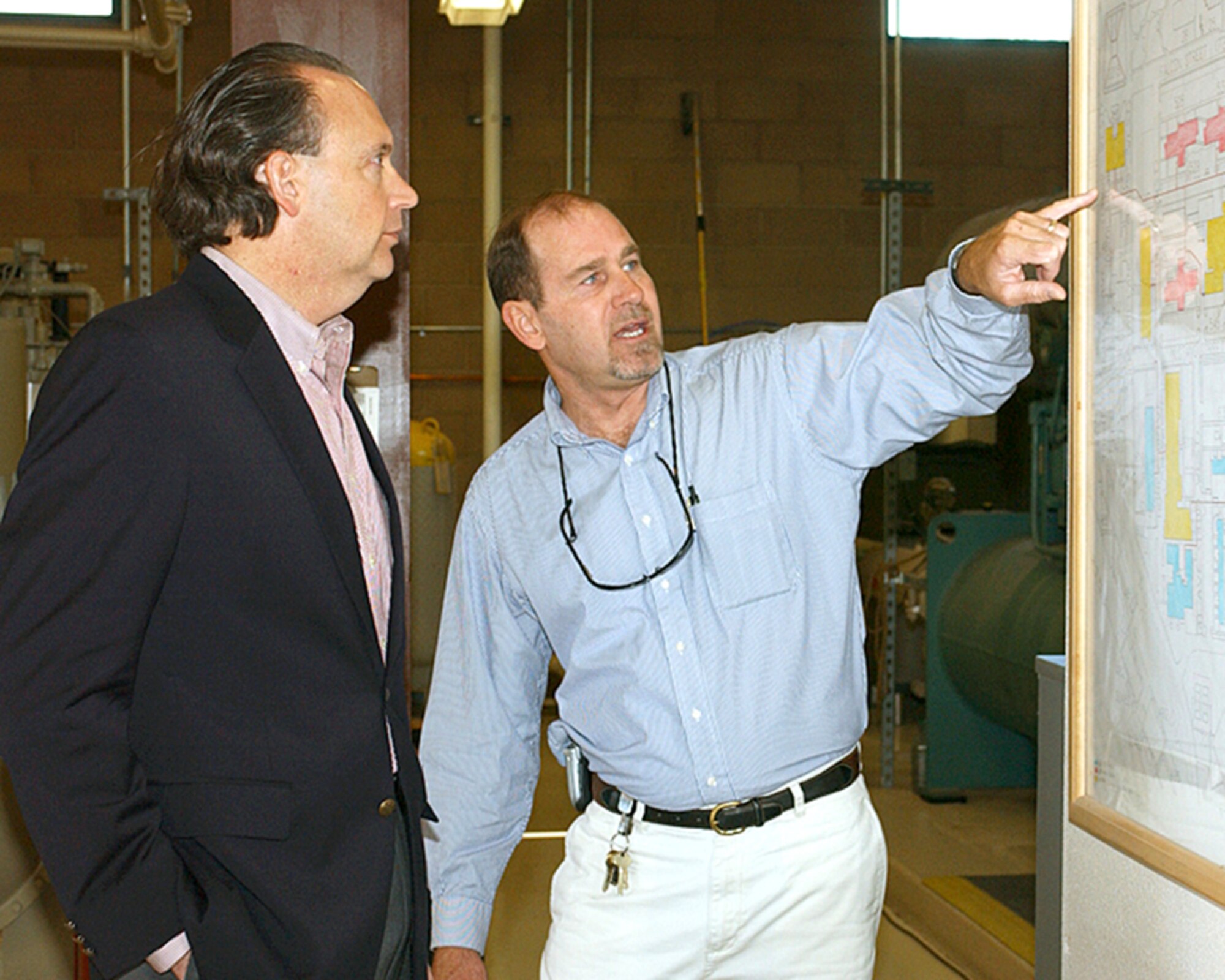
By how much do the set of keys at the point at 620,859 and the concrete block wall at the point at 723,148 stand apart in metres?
5.88

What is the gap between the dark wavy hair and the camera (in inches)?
56.9

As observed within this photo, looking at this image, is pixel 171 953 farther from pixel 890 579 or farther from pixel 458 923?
pixel 890 579

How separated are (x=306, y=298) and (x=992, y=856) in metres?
3.52

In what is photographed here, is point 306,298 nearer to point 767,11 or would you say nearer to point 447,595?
point 447,595

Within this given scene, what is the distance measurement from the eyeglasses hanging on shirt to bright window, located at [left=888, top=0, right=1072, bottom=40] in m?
6.77

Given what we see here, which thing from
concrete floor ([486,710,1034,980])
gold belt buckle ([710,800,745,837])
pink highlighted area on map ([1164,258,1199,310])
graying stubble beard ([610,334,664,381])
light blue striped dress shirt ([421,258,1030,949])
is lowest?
concrete floor ([486,710,1034,980])

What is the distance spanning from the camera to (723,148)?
26.1 ft

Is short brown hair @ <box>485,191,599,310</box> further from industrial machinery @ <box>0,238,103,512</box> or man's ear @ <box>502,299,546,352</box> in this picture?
industrial machinery @ <box>0,238,103,512</box>

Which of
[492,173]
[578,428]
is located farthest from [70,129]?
[578,428]

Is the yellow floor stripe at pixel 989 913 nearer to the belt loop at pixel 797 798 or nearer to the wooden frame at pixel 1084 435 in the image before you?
the belt loop at pixel 797 798

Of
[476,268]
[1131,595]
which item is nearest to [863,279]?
[476,268]

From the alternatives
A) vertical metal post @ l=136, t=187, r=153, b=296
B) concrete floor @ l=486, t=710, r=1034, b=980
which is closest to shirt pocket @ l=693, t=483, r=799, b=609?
concrete floor @ l=486, t=710, r=1034, b=980

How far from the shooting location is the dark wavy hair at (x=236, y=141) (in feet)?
4.74

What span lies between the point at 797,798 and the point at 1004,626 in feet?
9.16
